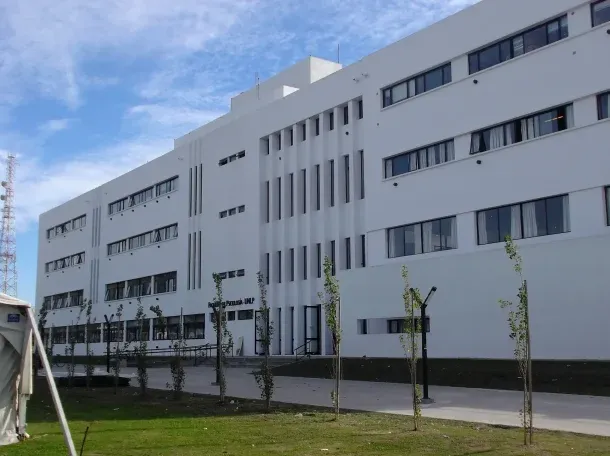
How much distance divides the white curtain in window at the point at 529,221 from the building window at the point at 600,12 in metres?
7.23

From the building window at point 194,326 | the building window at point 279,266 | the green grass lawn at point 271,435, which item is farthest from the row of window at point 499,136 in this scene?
the building window at point 194,326

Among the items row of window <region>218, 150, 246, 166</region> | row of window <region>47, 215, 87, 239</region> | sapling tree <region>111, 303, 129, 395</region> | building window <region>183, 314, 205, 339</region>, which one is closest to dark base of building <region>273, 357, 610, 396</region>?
sapling tree <region>111, 303, 129, 395</region>

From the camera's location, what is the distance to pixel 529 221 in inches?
1125

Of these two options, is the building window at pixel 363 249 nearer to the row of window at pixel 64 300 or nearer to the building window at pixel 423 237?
the building window at pixel 423 237

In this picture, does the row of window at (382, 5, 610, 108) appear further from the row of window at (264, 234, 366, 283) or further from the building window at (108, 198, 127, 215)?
the building window at (108, 198, 127, 215)

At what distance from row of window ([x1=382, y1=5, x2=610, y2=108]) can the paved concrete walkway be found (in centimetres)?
1460

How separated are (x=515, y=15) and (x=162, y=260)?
34167 mm

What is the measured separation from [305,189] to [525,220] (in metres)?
15.8

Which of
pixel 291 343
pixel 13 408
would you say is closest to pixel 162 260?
pixel 291 343

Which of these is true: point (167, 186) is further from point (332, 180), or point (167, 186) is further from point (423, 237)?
point (423, 237)

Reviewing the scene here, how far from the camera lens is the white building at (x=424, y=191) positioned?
26.4 metres

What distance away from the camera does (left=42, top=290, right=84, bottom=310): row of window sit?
6925 centimetres

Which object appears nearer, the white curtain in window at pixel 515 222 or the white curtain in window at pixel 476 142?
the white curtain in window at pixel 515 222

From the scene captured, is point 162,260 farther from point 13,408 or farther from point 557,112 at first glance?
point 13,408
